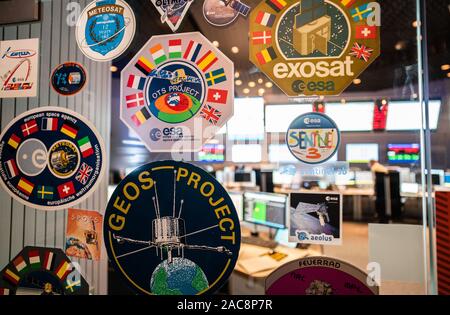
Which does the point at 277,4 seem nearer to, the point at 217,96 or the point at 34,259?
the point at 217,96

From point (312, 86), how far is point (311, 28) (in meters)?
0.28

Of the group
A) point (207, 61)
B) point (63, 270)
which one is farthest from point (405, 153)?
point (63, 270)

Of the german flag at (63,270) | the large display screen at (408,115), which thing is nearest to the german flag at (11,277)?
the german flag at (63,270)

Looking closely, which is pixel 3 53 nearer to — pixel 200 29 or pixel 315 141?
pixel 200 29

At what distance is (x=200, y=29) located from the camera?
58.7 inches

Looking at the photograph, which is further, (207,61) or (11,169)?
(11,169)

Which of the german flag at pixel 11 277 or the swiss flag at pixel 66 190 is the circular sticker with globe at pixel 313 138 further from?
the german flag at pixel 11 277

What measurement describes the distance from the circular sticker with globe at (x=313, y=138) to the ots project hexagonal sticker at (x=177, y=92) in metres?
0.33

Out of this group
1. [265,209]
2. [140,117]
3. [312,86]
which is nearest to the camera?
[312,86]

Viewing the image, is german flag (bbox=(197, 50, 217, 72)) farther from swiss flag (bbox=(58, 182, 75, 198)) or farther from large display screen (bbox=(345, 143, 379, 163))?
swiss flag (bbox=(58, 182, 75, 198))

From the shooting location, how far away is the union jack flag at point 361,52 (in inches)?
53.9

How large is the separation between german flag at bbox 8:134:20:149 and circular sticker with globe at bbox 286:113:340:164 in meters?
1.45

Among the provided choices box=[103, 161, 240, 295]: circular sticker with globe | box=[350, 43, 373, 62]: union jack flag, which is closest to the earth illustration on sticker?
box=[103, 161, 240, 295]: circular sticker with globe

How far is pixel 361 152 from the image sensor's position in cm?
131
